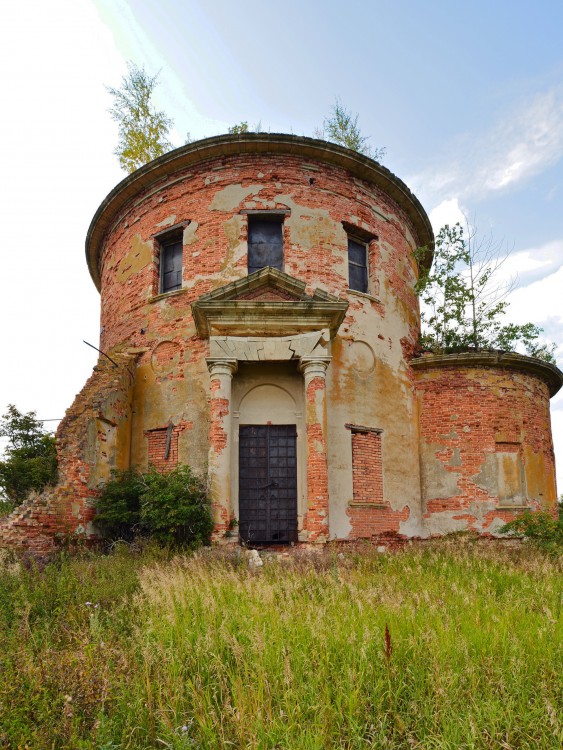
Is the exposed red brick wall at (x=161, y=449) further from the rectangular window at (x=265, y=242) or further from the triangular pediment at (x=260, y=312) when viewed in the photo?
the rectangular window at (x=265, y=242)

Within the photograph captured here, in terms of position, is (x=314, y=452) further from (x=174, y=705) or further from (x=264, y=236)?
(x=174, y=705)

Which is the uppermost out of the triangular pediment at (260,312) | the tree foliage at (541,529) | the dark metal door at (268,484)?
the triangular pediment at (260,312)

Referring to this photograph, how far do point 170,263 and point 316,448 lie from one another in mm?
6954

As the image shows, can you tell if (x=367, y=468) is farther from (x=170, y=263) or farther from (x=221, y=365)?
(x=170, y=263)

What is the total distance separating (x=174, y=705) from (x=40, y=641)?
82.4 inches

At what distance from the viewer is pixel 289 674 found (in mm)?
3324

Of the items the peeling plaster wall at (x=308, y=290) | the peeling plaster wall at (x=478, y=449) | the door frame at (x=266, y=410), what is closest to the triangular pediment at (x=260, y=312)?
the door frame at (x=266, y=410)

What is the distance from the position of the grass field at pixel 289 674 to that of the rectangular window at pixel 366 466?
296 inches

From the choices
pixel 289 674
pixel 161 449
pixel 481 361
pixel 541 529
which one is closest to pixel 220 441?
pixel 161 449

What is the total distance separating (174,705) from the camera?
11.0ft

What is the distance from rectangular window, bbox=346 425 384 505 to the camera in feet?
43.4

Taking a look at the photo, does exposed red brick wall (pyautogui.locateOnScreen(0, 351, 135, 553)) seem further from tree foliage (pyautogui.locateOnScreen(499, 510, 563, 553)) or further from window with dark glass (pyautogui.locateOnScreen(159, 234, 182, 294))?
tree foliage (pyautogui.locateOnScreen(499, 510, 563, 553))

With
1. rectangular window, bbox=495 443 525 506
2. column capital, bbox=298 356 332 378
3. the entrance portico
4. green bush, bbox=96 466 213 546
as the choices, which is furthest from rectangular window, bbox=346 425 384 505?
green bush, bbox=96 466 213 546

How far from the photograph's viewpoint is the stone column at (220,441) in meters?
11.4
